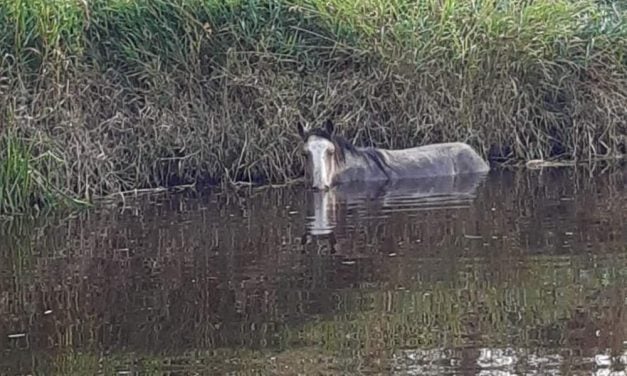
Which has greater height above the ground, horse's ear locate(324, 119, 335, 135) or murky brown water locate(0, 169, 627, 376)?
horse's ear locate(324, 119, 335, 135)

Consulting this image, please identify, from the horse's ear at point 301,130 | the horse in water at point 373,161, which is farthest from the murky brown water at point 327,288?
the horse's ear at point 301,130

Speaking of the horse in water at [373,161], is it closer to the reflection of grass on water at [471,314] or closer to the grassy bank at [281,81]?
the grassy bank at [281,81]

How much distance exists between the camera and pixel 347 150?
11102mm

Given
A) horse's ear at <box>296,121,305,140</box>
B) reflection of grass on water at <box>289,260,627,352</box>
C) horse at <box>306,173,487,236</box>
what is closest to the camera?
reflection of grass on water at <box>289,260,627,352</box>

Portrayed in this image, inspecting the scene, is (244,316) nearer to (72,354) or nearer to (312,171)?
(72,354)

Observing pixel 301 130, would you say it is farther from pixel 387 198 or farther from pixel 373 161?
pixel 387 198

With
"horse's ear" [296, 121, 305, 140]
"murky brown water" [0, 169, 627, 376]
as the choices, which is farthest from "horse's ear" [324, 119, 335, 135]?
"murky brown water" [0, 169, 627, 376]

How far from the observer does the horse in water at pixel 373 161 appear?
10812 mm

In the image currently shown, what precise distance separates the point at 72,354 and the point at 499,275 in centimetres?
214

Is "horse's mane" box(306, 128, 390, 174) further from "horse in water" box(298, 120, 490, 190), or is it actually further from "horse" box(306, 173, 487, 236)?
"horse" box(306, 173, 487, 236)

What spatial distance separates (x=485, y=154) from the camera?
12.2 metres

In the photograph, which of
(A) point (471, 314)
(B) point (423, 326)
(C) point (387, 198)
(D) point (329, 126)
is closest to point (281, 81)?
(D) point (329, 126)

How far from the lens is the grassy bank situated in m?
10.7

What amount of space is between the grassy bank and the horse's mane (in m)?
0.52
